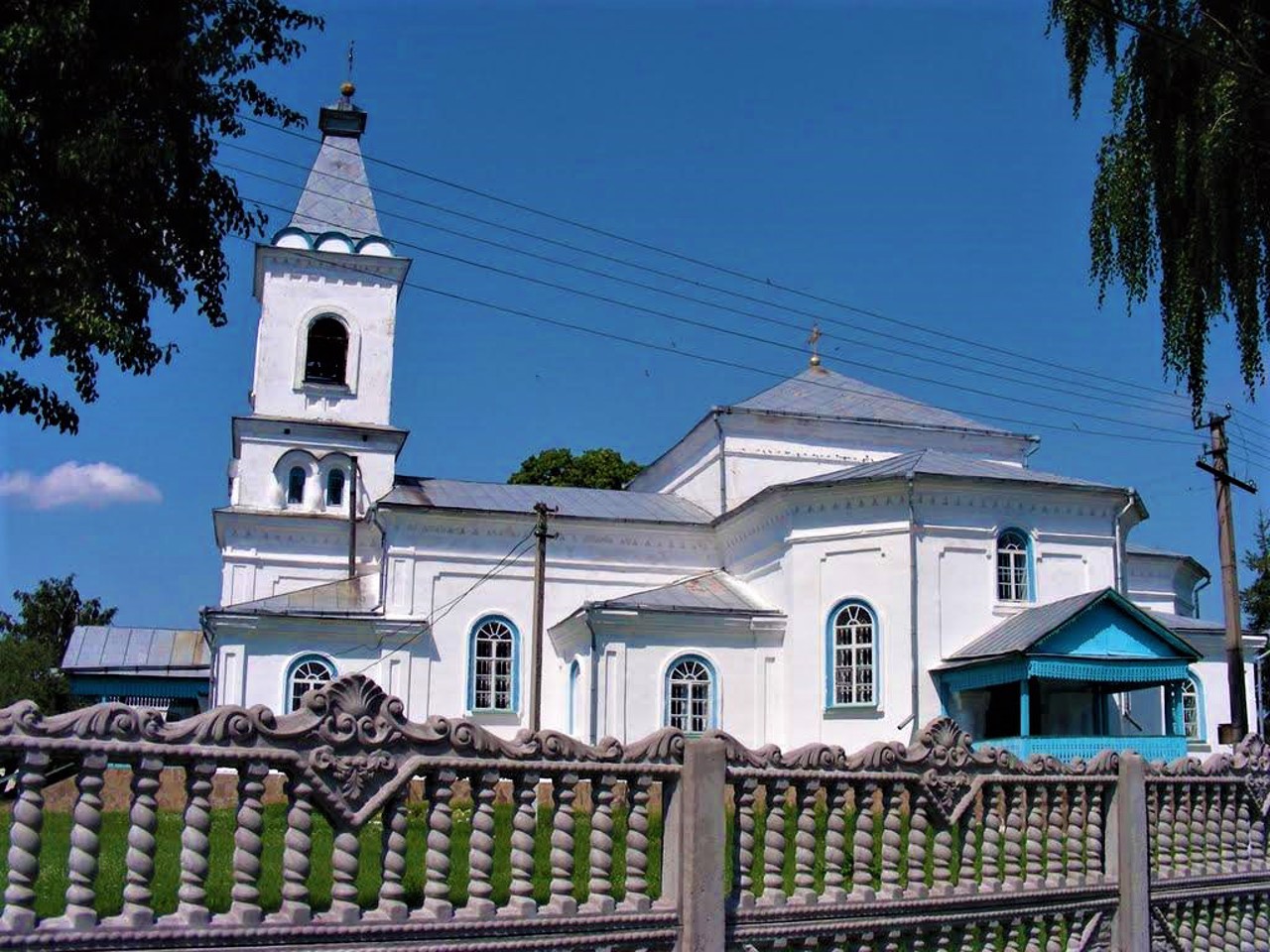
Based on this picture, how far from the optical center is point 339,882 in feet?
14.8

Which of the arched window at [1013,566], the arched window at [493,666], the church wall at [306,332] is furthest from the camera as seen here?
the church wall at [306,332]

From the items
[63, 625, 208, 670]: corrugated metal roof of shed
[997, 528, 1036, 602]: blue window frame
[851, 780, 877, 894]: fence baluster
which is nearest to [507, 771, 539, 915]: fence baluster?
[851, 780, 877, 894]: fence baluster

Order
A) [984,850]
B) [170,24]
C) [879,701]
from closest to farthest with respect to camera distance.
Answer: [984,850] < [170,24] < [879,701]

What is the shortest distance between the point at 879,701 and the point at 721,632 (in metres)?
3.20

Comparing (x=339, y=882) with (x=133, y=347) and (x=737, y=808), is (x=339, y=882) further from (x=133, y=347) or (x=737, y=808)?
(x=133, y=347)

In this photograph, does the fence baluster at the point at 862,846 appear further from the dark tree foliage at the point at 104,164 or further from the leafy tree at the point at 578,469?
the leafy tree at the point at 578,469

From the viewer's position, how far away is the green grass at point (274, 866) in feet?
22.4

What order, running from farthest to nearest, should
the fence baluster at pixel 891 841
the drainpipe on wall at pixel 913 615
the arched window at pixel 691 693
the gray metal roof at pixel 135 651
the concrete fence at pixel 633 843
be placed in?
the gray metal roof at pixel 135 651, the arched window at pixel 691 693, the drainpipe on wall at pixel 913 615, the fence baluster at pixel 891 841, the concrete fence at pixel 633 843

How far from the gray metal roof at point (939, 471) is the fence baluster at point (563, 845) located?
58.1ft

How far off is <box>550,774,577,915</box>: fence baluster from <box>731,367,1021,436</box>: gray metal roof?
911 inches

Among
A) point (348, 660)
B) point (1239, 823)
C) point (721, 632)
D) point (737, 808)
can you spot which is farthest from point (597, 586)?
point (737, 808)

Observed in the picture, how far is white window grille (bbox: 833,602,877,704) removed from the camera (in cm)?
2219

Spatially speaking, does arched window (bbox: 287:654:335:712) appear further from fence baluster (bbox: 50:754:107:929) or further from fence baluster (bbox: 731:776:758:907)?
fence baluster (bbox: 50:754:107:929)

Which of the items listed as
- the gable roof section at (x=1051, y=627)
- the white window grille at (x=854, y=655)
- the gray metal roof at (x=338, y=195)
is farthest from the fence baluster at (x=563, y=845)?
the gray metal roof at (x=338, y=195)
